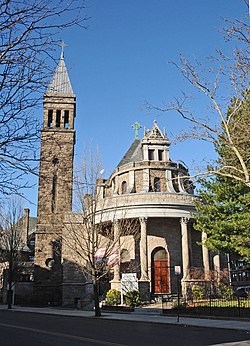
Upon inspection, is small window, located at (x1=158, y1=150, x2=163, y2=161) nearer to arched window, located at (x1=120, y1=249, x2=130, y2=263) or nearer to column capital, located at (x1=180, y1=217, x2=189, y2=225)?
column capital, located at (x1=180, y1=217, x2=189, y2=225)

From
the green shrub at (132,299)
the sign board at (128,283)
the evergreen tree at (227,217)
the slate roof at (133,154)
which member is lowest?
the green shrub at (132,299)

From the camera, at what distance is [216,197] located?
84.4 feet

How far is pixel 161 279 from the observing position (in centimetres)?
3294

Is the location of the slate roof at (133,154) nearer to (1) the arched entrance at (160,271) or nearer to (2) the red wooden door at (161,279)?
(1) the arched entrance at (160,271)

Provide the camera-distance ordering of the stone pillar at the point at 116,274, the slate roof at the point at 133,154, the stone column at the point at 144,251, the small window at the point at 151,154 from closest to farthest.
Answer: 1. the stone column at the point at 144,251
2. the stone pillar at the point at 116,274
3. the small window at the point at 151,154
4. the slate roof at the point at 133,154

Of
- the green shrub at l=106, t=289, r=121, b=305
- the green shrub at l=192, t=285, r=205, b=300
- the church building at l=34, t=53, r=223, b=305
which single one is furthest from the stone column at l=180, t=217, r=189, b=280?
the green shrub at l=106, t=289, r=121, b=305

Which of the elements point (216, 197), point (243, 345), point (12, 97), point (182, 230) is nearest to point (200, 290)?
point (182, 230)

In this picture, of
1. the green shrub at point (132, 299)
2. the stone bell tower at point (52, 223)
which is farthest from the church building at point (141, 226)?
the green shrub at point (132, 299)

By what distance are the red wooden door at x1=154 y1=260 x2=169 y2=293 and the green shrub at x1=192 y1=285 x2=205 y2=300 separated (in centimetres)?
385

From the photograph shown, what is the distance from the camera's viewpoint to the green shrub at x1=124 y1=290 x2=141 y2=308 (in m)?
27.3

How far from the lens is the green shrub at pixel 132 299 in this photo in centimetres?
2727

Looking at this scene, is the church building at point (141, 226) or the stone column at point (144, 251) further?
the church building at point (141, 226)

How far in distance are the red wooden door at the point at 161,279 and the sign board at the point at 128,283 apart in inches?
180

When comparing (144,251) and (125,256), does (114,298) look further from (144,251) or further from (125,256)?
(125,256)
